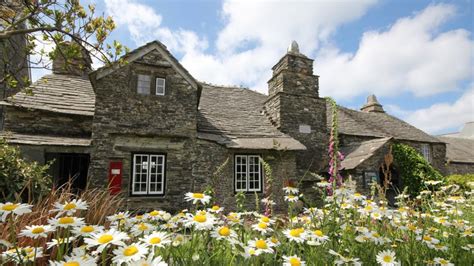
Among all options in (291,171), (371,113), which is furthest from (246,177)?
(371,113)

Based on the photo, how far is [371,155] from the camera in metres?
13.5

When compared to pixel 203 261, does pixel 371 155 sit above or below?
above

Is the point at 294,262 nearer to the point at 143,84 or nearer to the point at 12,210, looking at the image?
the point at 12,210

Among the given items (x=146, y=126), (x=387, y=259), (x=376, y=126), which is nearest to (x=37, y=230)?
(x=387, y=259)

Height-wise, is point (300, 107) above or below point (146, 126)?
above

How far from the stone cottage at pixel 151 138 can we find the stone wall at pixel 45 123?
33mm

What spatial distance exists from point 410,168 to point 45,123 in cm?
1824

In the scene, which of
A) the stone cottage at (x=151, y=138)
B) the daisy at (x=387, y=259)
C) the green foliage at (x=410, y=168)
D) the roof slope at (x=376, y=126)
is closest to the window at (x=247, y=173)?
the stone cottage at (x=151, y=138)

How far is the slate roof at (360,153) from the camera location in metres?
13.5

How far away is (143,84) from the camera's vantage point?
11766mm

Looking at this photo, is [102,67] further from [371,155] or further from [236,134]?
[371,155]

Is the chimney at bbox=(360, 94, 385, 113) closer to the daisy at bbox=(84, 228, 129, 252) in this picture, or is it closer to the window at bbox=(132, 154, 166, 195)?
the window at bbox=(132, 154, 166, 195)

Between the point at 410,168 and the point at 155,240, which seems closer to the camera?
the point at 155,240

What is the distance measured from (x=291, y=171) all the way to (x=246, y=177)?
2187mm
